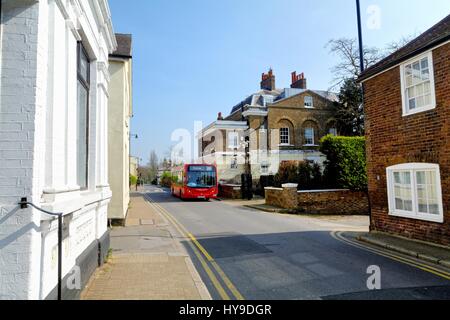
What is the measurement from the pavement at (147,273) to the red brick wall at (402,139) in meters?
6.43

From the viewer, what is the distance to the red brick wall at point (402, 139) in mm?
8383

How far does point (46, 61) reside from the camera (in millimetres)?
3633

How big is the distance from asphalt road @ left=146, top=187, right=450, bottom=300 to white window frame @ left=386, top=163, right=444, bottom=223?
1.99 m

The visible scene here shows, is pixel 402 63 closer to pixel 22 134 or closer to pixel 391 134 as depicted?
pixel 391 134

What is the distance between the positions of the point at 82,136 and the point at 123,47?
367 inches

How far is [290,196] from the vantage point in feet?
64.6

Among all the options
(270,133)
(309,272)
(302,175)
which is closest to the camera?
(309,272)

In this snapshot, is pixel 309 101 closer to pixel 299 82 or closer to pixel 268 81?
pixel 299 82

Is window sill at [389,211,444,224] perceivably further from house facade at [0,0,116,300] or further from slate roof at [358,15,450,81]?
house facade at [0,0,116,300]

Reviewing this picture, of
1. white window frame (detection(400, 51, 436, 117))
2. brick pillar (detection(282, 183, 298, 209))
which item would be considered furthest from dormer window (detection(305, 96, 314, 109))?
white window frame (detection(400, 51, 436, 117))

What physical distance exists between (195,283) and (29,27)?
4.56 meters

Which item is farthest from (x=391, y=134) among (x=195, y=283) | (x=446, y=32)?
(x=195, y=283)

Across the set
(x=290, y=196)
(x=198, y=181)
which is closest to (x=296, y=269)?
(x=290, y=196)
